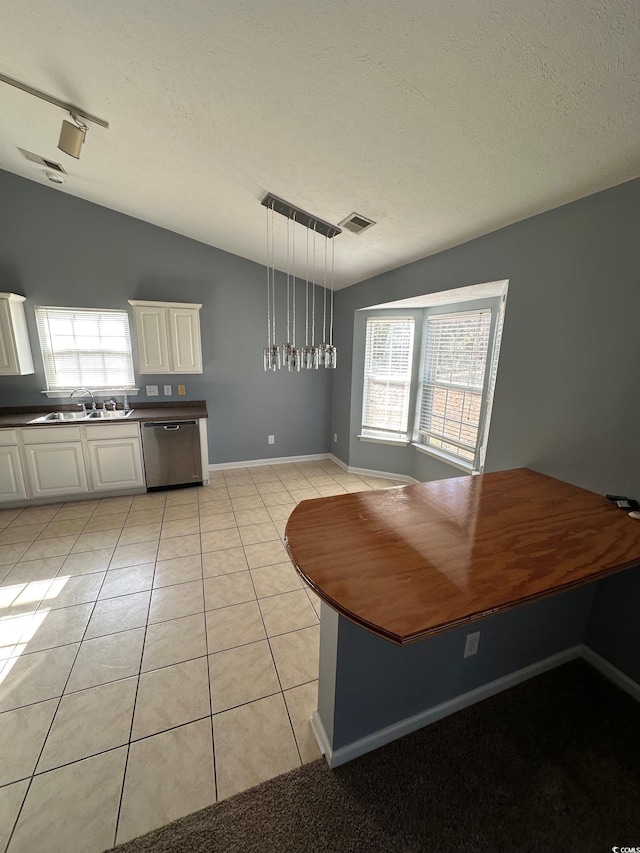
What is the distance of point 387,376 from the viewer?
4195mm

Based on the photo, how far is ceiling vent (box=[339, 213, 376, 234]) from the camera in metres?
2.42

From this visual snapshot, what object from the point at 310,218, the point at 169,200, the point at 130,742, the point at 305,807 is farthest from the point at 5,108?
the point at 305,807

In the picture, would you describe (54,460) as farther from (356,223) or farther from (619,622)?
(619,622)

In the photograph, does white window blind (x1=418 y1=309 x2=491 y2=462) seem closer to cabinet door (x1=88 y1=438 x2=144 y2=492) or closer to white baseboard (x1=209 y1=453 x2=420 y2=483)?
white baseboard (x1=209 y1=453 x2=420 y2=483)

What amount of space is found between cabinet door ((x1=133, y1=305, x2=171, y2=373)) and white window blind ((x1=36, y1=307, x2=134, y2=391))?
1.22 ft

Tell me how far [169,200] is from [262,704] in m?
3.80

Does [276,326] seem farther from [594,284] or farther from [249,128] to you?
[594,284]

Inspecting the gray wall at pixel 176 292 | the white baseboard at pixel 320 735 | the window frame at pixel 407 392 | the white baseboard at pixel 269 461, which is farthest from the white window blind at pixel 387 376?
the white baseboard at pixel 320 735

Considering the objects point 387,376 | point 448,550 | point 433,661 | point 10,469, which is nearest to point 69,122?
point 10,469

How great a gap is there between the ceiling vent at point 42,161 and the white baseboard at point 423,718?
14.6 feet

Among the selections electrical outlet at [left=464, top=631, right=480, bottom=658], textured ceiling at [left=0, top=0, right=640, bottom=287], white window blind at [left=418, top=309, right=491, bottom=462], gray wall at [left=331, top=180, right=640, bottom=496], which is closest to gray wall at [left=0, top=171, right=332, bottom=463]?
textured ceiling at [left=0, top=0, right=640, bottom=287]

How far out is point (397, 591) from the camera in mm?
1043

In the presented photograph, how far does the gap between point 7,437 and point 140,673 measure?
9.18 feet

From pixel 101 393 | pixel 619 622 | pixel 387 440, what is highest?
pixel 101 393
